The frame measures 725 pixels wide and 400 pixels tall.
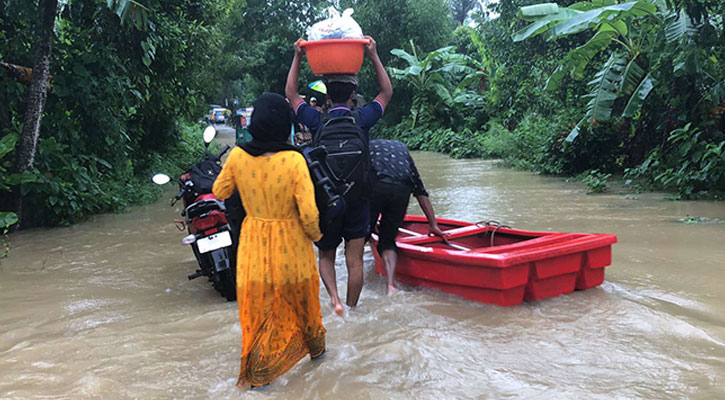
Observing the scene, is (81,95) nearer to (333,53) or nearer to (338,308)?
(333,53)

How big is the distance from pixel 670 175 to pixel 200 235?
313 inches

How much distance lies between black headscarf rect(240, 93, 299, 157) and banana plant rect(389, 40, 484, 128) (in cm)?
2126

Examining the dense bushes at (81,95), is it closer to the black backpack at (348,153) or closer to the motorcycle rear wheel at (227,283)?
the motorcycle rear wheel at (227,283)

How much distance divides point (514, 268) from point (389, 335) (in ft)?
3.39

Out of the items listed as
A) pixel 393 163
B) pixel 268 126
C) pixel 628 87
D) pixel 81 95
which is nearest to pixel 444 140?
pixel 628 87

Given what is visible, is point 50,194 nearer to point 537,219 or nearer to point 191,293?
point 191,293

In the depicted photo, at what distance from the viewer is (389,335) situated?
4172 mm

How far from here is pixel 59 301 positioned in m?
5.26

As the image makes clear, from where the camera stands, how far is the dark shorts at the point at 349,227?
4266mm

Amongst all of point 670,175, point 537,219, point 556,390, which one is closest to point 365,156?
point 556,390

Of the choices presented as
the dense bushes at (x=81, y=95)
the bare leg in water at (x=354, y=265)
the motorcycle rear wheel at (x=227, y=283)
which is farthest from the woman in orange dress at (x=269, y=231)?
the dense bushes at (x=81, y=95)

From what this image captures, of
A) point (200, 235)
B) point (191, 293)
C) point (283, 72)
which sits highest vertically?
point (283, 72)

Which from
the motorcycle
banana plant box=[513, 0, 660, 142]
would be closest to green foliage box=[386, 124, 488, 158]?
banana plant box=[513, 0, 660, 142]

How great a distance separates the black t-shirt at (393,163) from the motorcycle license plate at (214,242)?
4.32 feet
